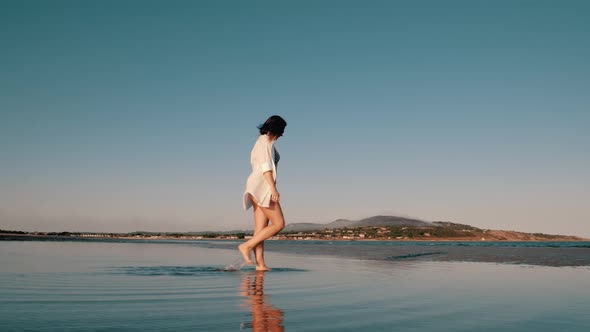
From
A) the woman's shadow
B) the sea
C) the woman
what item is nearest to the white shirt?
the woman

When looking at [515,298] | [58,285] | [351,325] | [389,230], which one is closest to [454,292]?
[515,298]

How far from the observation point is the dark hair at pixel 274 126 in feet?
29.9

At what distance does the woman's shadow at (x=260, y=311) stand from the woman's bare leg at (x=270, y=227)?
250 cm

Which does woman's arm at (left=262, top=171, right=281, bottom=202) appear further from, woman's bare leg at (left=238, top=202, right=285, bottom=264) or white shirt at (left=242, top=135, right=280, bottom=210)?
woman's bare leg at (left=238, top=202, right=285, bottom=264)

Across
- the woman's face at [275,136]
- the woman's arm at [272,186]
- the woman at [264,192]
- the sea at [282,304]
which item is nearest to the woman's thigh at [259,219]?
the woman at [264,192]

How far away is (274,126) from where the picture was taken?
358 inches

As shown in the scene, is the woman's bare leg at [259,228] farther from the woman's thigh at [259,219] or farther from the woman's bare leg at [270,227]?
the woman's bare leg at [270,227]

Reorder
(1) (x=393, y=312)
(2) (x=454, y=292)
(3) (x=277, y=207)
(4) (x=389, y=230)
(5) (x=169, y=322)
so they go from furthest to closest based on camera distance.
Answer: (4) (x=389, y=230)
(3) (x=277, y=207)
(2) (x=454, y=292)
(1) (x=393, y=312)
(5) (x=169, y=322)

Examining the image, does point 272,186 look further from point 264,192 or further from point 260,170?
point 260,170

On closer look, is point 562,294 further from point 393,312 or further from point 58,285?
point 58,285

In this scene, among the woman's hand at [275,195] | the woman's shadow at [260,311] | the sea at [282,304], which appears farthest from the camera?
the woman's hand at [275,195]

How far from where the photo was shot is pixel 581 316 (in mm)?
4418

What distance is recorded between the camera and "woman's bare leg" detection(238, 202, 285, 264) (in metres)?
8.89

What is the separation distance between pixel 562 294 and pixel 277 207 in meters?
4.63
